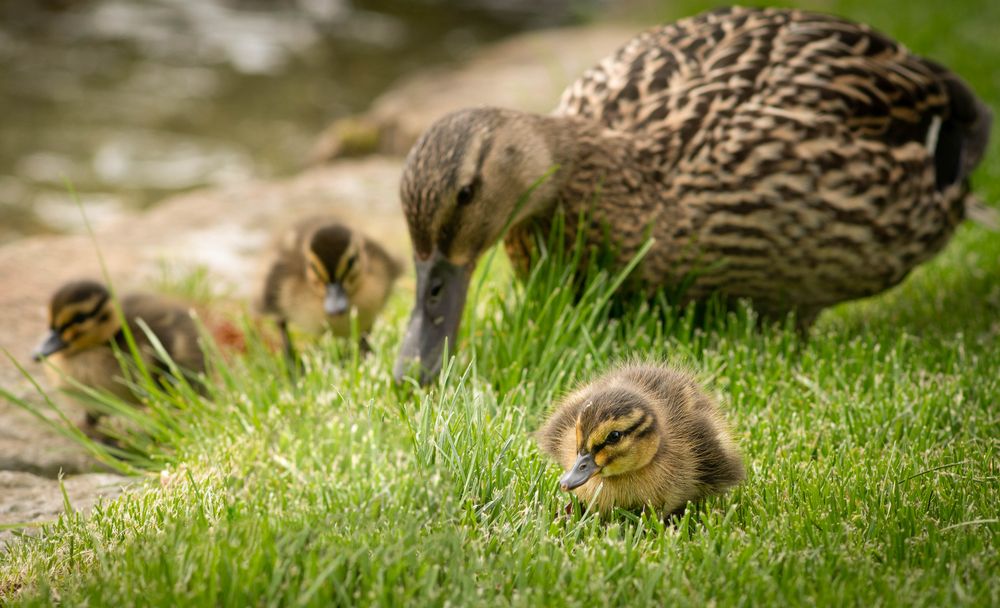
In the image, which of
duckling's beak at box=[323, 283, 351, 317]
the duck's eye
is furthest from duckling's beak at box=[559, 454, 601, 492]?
duckling's beak at box=[323, 283, 351, 317]

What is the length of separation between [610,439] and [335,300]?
64.3 inches

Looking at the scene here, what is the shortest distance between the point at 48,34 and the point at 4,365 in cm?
785

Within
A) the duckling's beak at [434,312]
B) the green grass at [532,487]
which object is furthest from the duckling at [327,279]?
the duckling's beak at [434,312]

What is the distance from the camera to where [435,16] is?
1290 cm

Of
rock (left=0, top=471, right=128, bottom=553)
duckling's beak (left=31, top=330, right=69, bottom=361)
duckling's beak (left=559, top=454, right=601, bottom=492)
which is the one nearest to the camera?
duckling's beak (left=559, top=454, right=601, bottom=492)

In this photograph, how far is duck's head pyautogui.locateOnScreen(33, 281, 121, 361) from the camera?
12.0 ft

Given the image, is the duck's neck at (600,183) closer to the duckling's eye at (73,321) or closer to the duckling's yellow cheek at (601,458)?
the duckling's yellow cheek at (601,458)

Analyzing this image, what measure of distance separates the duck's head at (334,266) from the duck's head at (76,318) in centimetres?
76

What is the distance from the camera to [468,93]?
7.72 meters

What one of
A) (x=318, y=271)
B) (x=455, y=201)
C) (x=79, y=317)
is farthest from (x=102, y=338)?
(x=455, y=201)

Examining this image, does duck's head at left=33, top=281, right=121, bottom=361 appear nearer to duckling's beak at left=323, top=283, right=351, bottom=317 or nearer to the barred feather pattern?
duckling's beak at left=323, top=283, right=351, bottom=317

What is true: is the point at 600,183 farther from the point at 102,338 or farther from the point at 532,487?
the point at 102,338

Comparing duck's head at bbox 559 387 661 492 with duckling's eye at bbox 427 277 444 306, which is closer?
duck's head at bbox 559 387 661 492

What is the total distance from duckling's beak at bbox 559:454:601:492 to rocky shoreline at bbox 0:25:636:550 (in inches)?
51.8
